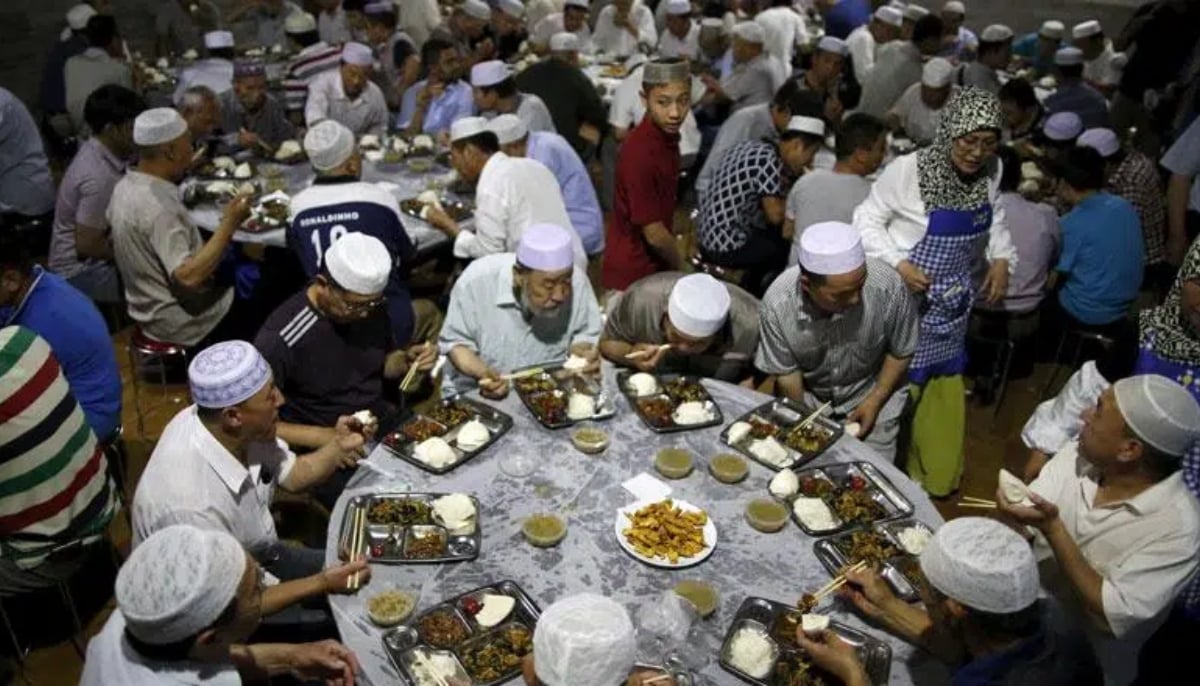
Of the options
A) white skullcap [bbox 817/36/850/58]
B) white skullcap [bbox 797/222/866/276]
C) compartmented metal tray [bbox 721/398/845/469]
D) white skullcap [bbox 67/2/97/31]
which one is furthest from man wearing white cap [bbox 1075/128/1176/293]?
→ white skullcap [bbox 67/2/97/31]

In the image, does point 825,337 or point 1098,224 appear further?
point 1098,224

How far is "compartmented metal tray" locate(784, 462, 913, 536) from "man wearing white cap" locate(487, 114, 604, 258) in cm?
303

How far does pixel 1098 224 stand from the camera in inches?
213

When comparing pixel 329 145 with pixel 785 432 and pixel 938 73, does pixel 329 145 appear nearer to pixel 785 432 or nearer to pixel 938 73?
pixel 785 432

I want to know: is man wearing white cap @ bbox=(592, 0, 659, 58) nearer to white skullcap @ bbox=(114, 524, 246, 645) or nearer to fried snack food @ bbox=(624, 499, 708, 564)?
fried snack food @ bbox=(624, 499, 708, 564)

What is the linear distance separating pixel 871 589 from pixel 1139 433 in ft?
3.22

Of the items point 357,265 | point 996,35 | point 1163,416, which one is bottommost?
point 996,35

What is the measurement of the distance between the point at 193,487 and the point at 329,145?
256 centimetres

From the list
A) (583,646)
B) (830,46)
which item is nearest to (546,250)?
(583,646)

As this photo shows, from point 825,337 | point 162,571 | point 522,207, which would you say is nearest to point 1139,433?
point 825,337

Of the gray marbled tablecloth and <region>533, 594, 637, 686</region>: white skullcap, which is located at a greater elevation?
<region>533, 594, 637, 686</region>: white skullcap

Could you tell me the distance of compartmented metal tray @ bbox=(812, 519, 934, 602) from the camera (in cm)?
291

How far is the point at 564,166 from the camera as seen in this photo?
5.98 m

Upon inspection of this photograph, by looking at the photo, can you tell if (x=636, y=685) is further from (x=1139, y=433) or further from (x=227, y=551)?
(x=1139, y=433)
